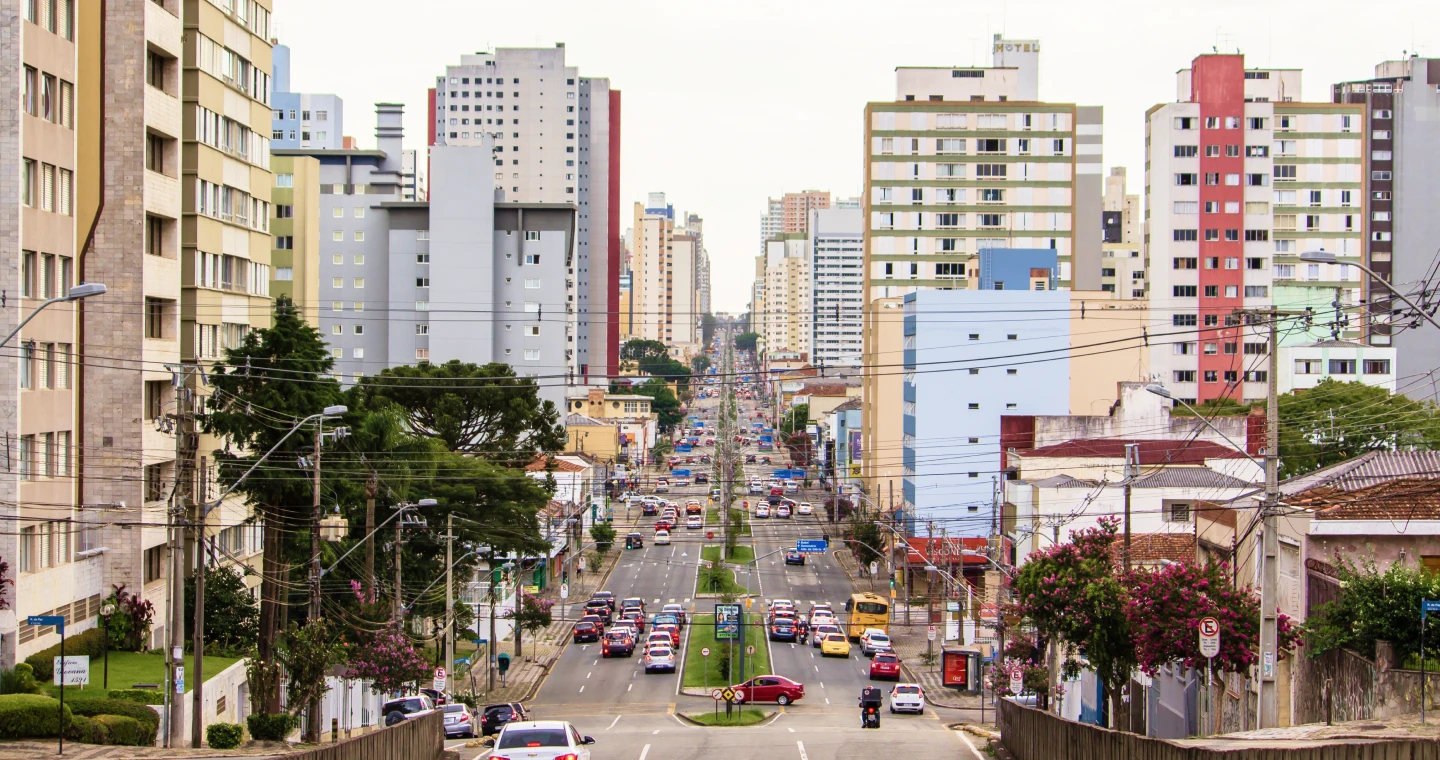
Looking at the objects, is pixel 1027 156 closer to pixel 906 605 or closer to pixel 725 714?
pixel 906 605

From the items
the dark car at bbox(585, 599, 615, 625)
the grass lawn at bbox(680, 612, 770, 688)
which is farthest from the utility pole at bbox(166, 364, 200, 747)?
the dark car at bbox(585, 599, 615, 625)

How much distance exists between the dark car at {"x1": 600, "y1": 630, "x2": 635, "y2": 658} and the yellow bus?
478 inches

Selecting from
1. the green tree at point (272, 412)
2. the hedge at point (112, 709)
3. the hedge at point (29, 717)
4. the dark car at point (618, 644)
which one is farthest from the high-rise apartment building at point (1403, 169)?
the hedge at point (29, 717)

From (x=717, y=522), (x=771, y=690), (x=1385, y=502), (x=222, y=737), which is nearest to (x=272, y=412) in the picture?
(x=222, y=737)

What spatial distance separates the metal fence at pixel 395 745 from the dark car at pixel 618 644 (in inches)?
1369

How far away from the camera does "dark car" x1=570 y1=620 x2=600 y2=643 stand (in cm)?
7350

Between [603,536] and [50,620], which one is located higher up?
[50,620]

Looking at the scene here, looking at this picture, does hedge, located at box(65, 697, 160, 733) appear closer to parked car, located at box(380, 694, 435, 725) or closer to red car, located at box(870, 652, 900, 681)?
parked car, located at box(380, 694, 435, 725)

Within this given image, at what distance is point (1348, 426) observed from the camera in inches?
2980

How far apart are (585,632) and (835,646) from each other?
1276 cm

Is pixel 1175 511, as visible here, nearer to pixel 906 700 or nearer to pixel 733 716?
pixel 906 700

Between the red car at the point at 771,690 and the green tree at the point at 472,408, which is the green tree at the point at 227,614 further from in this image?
the green tree at the point at 472,408

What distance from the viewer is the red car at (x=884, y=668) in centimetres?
6206

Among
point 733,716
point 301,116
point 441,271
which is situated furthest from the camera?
point 301,116
